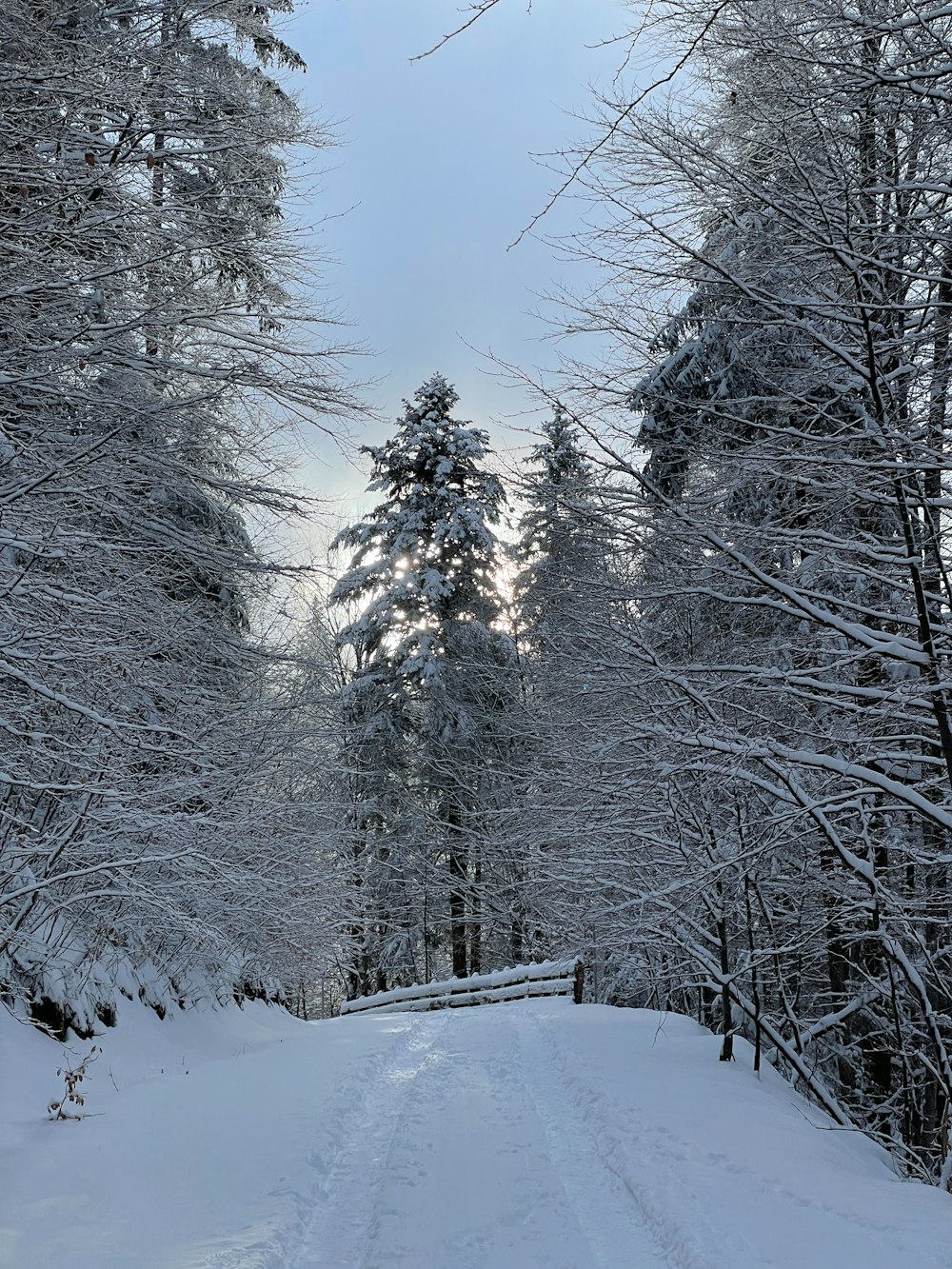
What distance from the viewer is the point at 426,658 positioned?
73.3 feet

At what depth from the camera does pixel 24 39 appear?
5.23 metres

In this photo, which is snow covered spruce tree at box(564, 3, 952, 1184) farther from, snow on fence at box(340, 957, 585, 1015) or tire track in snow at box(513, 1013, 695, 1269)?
snow on fence at box(340, 957, 585, 1015)

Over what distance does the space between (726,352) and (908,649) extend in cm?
465

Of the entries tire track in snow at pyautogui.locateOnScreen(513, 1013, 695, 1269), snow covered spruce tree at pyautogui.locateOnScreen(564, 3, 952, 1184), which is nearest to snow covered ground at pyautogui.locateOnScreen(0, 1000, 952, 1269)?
tire track in snow at pyautogui.locateOnScreen(513, 1013, 695, 1269)

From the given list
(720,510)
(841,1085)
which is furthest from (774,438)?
(841,1085)

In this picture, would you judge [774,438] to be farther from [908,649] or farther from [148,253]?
[148,253]

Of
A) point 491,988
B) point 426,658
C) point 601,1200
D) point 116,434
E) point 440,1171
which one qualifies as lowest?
point 491,988

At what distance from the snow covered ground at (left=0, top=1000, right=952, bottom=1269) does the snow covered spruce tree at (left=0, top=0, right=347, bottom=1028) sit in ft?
4.93

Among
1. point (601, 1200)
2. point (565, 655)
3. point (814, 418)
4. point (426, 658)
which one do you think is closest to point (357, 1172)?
point (601, 1200)

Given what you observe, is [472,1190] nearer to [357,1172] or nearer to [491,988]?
[357,1172]

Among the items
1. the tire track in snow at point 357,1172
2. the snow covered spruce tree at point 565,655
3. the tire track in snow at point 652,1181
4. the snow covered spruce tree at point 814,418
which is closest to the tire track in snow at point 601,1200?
the tire track in snow at point 652,1181

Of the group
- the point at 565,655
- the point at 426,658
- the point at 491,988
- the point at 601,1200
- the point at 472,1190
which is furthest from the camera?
the point at 426,658

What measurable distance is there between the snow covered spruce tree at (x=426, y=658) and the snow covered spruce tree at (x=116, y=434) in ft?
42.8

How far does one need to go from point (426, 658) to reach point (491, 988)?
8244mm
